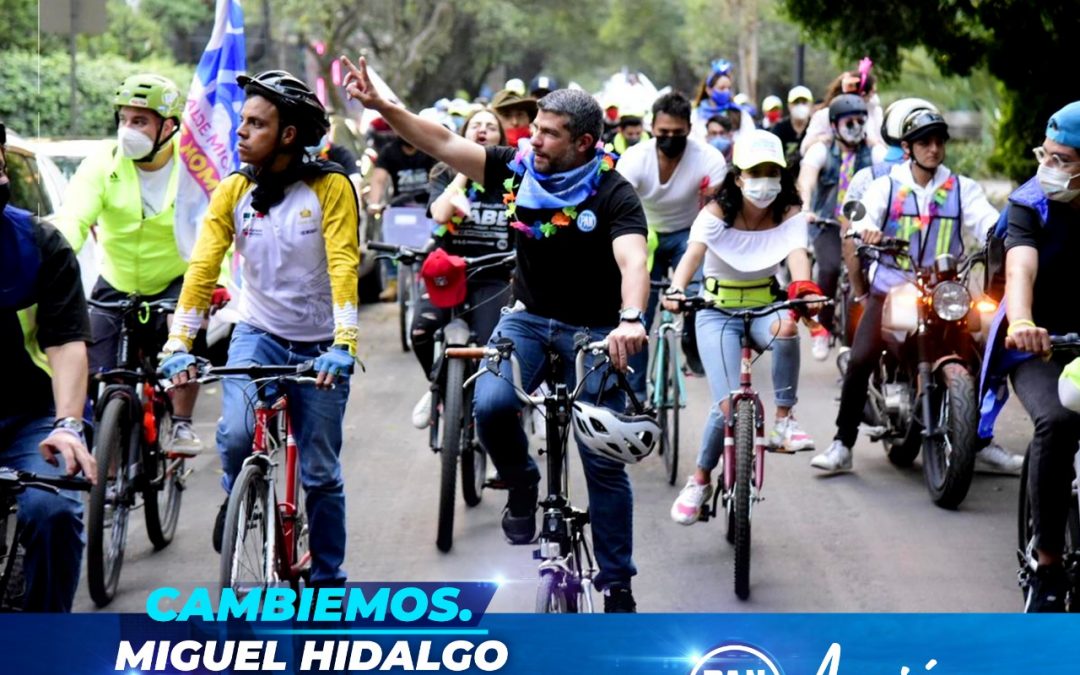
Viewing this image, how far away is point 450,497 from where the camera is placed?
302 inches

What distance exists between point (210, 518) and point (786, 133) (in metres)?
11.3

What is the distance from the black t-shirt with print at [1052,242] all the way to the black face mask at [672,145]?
330 centimetres

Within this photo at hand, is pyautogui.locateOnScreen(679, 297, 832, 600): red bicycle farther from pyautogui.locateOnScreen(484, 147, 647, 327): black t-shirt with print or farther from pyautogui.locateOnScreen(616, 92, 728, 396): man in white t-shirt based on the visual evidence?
pyautogui.locateOnScreen(616, 92, 728, 396): man in white t-shirt

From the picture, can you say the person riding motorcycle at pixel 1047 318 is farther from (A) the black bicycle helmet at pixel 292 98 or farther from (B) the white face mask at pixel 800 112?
(B) the white face mask at pixel 800 112

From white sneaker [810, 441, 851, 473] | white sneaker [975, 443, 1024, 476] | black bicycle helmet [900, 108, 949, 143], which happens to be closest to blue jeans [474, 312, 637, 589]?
black bicycle helmet [900, 108, 949, 143]

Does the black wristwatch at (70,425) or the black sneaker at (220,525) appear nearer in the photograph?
the black wristwatch at (70,425)

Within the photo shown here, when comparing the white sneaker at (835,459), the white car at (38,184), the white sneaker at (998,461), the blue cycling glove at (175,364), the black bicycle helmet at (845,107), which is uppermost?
the black bicycle helmet at (845,107)

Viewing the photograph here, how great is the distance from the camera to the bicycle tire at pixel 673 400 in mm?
9234

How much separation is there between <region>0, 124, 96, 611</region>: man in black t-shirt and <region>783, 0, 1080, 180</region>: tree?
8.15m

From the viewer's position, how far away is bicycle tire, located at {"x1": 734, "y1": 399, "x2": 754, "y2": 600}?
7.00m

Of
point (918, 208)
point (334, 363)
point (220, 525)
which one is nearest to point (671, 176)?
point (918, 208)

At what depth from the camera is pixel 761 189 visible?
26.1ft

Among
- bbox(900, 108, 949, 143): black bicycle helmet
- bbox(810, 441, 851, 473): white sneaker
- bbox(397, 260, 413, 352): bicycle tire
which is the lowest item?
bbox(397, 260, 413, 352): bicycle tire

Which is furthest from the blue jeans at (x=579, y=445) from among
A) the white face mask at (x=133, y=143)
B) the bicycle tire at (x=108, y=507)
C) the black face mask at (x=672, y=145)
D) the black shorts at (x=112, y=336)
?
the black face mask at (x=672, y=145)
